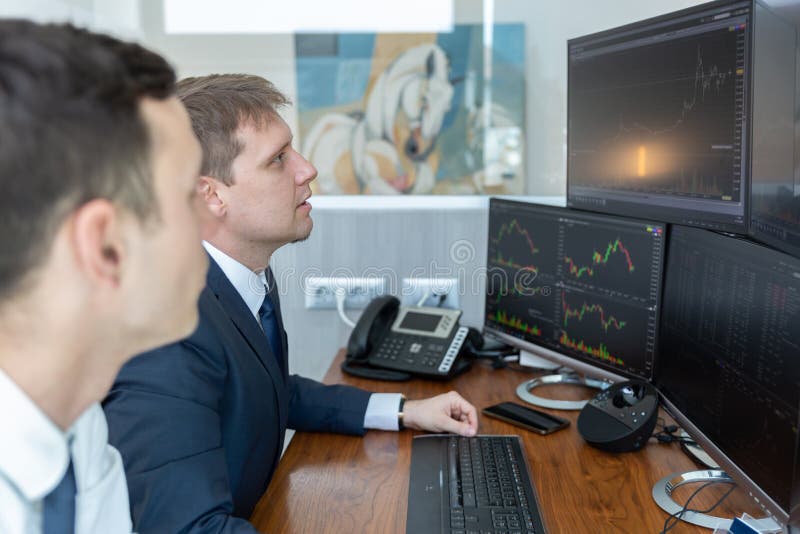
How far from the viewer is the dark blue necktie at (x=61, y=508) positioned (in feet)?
2.53

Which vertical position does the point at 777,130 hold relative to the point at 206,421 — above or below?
above

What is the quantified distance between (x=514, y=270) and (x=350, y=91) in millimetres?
723

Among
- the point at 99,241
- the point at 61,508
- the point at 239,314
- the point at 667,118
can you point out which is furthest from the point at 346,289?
the point at 99,241

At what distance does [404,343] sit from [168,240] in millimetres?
1420

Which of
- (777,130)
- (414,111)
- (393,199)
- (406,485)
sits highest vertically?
(414,111)

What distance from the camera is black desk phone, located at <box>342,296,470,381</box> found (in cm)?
200

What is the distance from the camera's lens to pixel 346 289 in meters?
2.37

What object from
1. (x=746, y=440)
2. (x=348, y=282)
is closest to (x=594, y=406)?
(x=746, y=440)

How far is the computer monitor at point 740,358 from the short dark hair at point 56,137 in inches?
32.8

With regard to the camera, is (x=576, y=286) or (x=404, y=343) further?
(x=404, y=343)

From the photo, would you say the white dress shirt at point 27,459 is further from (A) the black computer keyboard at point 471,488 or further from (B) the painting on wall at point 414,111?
(B) the painting on wall at point 414,111

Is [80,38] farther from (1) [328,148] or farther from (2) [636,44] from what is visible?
(1) [328,148]

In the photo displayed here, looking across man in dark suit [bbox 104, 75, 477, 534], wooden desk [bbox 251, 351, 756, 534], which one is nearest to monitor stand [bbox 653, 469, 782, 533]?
wooden desk [bbox 251, 351, 756, 534]

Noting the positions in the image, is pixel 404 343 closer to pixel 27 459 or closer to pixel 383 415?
pixel 383 415
